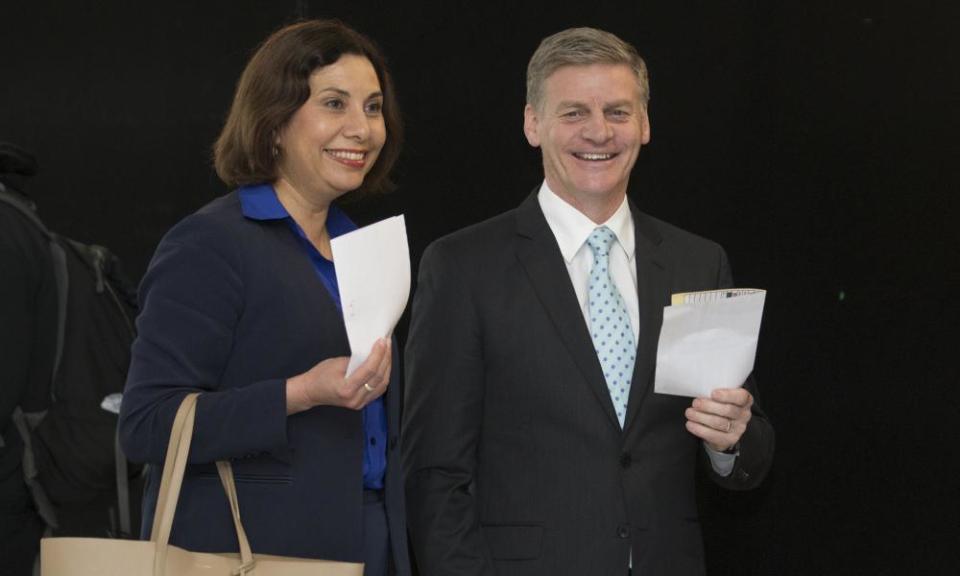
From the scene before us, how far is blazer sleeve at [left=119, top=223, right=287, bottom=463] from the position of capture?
2.31m

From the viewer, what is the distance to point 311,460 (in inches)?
96.9

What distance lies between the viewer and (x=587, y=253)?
2.82m

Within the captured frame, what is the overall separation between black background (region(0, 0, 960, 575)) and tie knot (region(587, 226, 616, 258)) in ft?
3.98

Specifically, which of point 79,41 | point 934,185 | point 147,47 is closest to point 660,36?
point 934,185

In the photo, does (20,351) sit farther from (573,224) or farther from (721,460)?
(721,460)

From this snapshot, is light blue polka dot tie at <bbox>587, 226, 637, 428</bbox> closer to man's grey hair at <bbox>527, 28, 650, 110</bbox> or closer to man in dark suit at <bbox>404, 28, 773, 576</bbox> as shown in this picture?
man in dark suit at <bbox>404, 28, 773, 576</bbox>

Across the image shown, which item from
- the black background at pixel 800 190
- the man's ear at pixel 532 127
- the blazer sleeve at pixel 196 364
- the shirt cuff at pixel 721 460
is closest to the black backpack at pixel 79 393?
the black background at pixel 800 190

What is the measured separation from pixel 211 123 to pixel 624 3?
57.6 inches

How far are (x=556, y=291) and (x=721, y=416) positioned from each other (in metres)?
0.44

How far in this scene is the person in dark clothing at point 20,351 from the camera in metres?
3.33

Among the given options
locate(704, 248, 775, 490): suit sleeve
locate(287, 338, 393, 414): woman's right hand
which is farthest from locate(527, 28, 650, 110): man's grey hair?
locate(287, 338, 393, 414): woman's right hand

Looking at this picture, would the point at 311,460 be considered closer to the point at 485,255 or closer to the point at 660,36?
the point at 485,255

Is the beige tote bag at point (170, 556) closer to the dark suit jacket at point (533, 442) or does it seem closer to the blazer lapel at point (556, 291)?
the dark suit jacket at point (533, 442)

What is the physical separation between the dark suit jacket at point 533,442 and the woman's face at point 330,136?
311 millimetres
